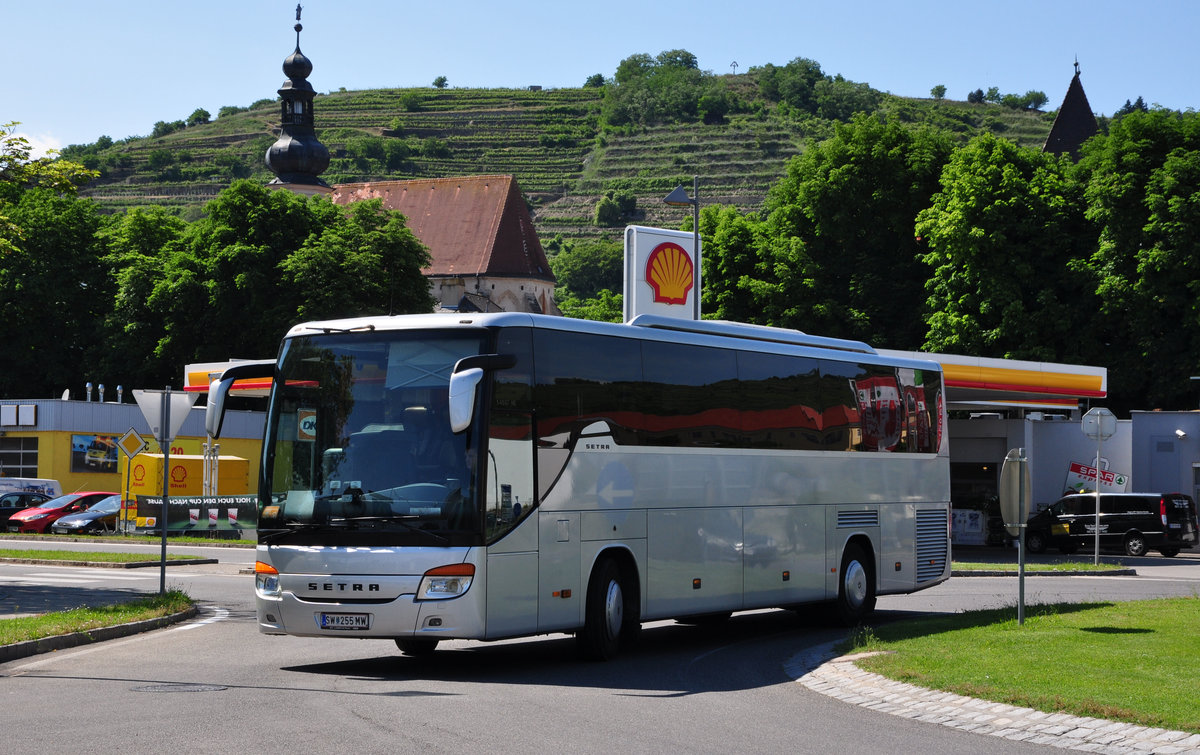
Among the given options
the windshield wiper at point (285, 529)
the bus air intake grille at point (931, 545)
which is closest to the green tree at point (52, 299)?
the bus air intake grille at point (931, 545)

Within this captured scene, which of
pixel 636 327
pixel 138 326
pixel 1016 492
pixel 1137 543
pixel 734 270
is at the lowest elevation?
pixel 1137 543

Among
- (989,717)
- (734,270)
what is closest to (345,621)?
(989,717)

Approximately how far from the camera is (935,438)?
2012 cm

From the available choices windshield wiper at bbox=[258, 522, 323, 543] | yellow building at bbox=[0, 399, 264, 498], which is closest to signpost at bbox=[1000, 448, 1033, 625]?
windshield wiper at bbox=[258, 522, 323, 543]

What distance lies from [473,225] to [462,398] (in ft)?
323

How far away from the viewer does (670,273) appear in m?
31.5

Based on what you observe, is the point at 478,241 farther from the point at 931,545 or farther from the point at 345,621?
the point at 345,621

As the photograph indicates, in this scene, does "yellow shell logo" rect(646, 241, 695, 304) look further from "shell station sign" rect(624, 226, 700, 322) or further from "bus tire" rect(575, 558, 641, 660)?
"bus tire" rect(575, 558, 641, 660)

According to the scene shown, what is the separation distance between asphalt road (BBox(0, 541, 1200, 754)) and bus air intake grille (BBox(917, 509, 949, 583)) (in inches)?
113

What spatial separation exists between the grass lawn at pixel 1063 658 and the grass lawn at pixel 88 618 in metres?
8.01

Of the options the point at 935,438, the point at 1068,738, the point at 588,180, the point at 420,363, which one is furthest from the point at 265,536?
the point at 588,180

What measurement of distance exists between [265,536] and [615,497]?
3.24 m

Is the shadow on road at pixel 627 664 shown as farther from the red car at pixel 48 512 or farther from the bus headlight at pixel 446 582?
the red car at pixel 48 512

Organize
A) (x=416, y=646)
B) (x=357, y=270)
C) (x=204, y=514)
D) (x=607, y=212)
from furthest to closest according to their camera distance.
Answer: (x=607, y=212) → (x=357, y=270) → (x=204, y=514) → (x=416, y=646)
